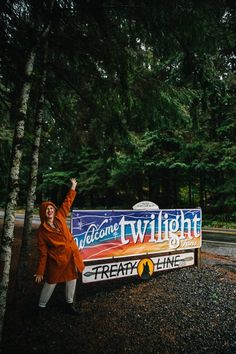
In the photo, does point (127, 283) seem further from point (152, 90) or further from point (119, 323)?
point (152, 90)

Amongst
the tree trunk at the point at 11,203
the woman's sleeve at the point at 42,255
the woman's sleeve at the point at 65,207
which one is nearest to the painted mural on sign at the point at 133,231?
the woman's sleeve at the point at 65,207

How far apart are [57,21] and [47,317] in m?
4.50

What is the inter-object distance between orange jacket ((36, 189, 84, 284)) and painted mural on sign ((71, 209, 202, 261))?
2.39 feet

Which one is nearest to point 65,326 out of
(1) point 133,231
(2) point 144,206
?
(1) point 133,231

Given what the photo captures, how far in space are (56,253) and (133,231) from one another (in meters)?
2.14

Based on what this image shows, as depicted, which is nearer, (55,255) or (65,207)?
(55,255)

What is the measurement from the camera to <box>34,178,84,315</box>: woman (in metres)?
3.88

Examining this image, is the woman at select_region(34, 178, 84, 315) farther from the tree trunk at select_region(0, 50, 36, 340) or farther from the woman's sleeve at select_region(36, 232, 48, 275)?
the tree trunk at select_region(0, 50, 36, 340)

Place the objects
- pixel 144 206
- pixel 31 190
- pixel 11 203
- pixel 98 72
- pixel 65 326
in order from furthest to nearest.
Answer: pixel 144 206 < pixel 98 72 < pixel 31 190 < pixel 65 326 < pixel 11 203

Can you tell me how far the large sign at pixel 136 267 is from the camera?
4992 millimetres

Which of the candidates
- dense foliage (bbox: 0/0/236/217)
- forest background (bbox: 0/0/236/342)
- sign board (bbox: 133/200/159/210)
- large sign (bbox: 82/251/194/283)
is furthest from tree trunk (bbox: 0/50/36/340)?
sign board (bbox: 133/200/159/210)

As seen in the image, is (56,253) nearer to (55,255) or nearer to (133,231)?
(55,255)

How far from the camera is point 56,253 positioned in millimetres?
3900

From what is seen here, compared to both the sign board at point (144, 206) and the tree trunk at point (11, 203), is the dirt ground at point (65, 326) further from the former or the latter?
the sign board at point (144, 206)
